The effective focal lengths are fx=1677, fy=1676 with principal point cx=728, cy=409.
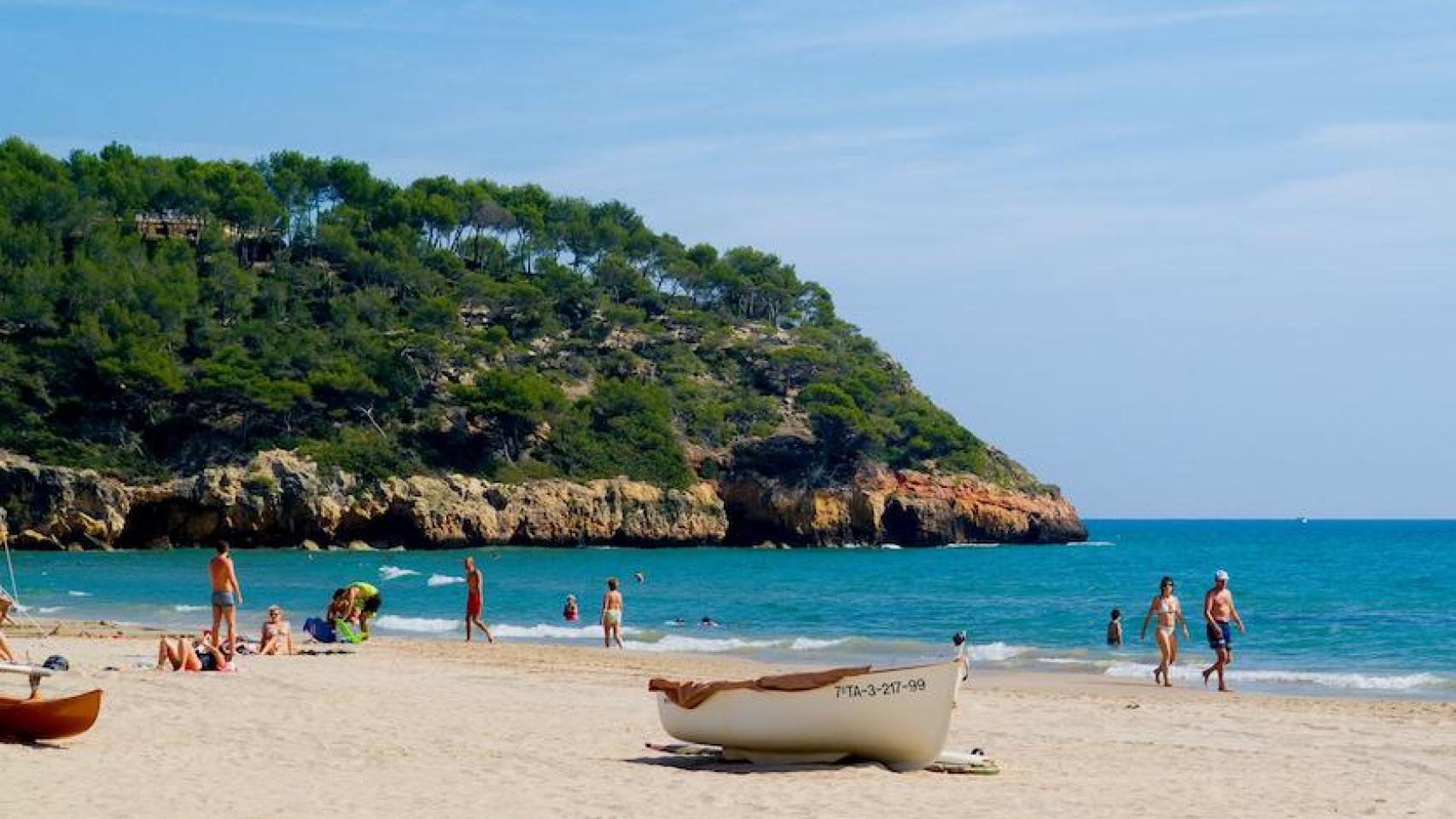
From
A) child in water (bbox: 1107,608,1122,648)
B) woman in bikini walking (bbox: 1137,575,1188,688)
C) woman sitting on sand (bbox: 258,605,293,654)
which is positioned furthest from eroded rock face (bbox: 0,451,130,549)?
woman in bikini walking (bbox: 1137,575,1188,688)

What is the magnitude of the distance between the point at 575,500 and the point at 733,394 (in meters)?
15.4

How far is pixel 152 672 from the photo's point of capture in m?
18.2

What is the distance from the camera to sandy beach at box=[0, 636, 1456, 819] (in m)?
10.8

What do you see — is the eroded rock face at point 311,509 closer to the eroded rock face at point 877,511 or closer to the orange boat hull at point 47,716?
the eroded rock face at point 877,511

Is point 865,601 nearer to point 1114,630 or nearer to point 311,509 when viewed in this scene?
point 1114,630

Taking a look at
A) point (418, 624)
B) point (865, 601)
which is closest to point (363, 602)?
point (418, 624)

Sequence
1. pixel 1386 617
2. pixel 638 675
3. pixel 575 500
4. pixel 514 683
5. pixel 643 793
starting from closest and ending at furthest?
pixel 643 793, pixel 514 683, pixel 638 675, pixel 1386 617, pixel 575 500

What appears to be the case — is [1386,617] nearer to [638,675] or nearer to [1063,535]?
[638,675]

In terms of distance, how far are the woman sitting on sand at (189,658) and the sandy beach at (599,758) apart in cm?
33

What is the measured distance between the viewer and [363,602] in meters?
26.8

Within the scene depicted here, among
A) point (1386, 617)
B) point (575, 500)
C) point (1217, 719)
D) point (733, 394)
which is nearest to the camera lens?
point (1217, 719)

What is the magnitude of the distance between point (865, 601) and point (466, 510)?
114 ft

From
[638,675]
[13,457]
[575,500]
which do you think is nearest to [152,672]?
[638,675]

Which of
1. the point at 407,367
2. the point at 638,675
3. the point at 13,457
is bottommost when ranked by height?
the point at 638,675
